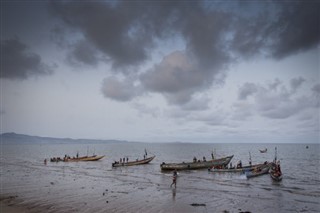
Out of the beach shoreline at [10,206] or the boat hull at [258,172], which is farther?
the boat hull at [258,172]

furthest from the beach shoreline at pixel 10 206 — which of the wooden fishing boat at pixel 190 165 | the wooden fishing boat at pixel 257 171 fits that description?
the wooden fishing boat at pixel 257 171

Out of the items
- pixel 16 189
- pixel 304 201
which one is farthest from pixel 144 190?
pixel 304 201

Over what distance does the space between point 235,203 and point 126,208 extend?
1070cm

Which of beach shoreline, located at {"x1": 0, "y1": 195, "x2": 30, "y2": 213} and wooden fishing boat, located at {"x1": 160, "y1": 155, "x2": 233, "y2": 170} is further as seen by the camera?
wooden fishing boat, located at {"x1": 160, "y1": 155, "x2": 233, "y2": 170}

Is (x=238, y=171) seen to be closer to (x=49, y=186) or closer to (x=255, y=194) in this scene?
(x=255, y=194)

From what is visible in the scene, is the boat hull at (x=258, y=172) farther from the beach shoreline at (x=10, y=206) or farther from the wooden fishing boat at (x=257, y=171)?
the beach shoreline at (x=10, y=206)

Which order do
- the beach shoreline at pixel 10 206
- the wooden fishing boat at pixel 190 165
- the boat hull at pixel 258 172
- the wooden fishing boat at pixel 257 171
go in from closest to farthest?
the beach shoreline at pixel 10 206
the wooden fishing boat at pixel 257 171
the boat hull at pixel 258 172
the wooden fishing boat at pixel 190 165

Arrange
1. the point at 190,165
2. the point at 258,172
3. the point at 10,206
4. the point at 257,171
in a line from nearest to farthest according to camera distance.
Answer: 1. the point at 10,206
2. the point at 258,172
3. the point at 257,171
4. the point at 190,165

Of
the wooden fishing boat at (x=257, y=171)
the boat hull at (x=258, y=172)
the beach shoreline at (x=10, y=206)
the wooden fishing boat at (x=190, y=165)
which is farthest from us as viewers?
the wooden fishing boat at (x=190, y=165)

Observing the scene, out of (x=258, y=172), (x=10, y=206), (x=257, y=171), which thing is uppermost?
(x=257, y=171)

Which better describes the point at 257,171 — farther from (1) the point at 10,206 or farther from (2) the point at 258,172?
(1) the point at 10,206

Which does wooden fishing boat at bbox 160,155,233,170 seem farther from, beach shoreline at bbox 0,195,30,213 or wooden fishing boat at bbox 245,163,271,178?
beach shoreline at bbox 0,195,30,213

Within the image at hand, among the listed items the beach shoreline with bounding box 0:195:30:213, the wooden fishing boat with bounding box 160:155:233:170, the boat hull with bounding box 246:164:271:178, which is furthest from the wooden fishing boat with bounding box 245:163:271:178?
the beach shoreline with bounding box 0:195:30:213

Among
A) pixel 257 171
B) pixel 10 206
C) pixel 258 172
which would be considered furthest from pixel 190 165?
pixel 10 206
